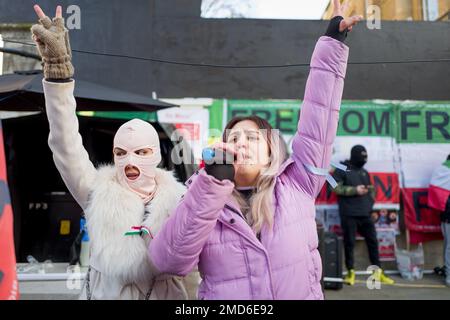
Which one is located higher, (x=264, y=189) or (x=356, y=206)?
(x=264, y=189)

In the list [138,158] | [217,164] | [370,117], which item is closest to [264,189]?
[217,164]

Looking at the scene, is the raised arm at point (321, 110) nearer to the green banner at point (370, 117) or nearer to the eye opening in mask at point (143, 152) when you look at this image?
the eye opening in mask at point (143, 152)

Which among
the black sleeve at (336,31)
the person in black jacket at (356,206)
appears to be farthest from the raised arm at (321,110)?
the person in black jacket at (356,206)

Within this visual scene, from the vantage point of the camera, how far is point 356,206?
5070mm

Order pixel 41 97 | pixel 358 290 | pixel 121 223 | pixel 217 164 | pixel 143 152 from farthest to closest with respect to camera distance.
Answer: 1. pixel 358 290
2. pixel 41 97
3. pixel 143 152
4. pixel 121 223
5. pixel 217 164

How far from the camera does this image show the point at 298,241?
1.31m

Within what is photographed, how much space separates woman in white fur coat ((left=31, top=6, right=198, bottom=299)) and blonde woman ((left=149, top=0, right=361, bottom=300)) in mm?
238

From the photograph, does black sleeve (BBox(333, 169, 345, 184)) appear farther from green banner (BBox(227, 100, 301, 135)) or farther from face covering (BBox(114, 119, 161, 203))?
face covering (BBox(114, 119, 161, 203))

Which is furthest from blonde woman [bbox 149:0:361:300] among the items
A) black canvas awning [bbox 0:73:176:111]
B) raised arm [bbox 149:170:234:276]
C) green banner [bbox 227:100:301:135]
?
green banner [bbox 227:100:301:135]

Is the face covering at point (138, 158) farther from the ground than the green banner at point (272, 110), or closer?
closer

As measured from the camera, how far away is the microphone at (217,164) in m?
1.16

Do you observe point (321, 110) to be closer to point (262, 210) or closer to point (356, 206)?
point (262, 210)

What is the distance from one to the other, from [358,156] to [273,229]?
4140 mm
